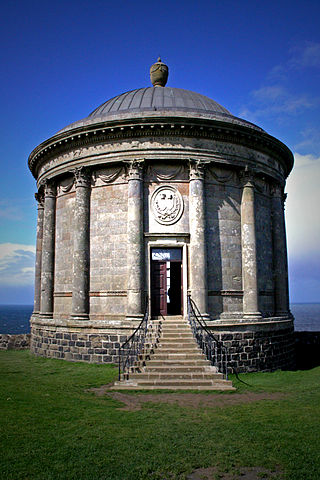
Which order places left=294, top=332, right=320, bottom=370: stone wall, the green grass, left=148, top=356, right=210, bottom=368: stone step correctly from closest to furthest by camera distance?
the green grass → left=148, top=356, right=210, bottom=368: stone step → left=294, top=332, right=320, bottom=370: stone wall

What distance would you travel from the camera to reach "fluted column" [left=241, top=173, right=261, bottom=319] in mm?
17547

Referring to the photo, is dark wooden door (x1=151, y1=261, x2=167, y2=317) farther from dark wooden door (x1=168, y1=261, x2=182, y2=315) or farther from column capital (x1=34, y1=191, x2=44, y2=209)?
column capital (x1=34, y1=191, x2=44, y2=209)

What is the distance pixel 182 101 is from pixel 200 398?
14.5 metres

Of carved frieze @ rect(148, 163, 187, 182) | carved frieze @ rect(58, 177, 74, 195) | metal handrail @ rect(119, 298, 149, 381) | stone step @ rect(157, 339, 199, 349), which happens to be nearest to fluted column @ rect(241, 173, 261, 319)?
carved frieze @ rect(148, 163, 187, 182)

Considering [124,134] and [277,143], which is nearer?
[124,134]

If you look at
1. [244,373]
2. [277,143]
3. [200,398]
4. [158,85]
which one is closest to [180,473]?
[200,398]

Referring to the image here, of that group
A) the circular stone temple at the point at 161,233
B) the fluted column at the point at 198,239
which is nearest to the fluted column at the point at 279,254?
the circular stone temple at the point at 161,233

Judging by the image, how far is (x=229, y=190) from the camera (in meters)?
18.2

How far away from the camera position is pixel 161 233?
56.1ft

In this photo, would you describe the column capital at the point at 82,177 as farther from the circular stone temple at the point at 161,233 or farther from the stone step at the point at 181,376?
the stone step at the point at 181,376

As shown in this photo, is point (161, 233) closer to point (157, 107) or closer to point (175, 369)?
point (157, 107)

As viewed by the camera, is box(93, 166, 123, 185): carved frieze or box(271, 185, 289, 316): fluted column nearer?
box(93, 166, 123, 185): carved frieze

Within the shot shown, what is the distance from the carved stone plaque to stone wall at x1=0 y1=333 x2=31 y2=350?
10.8 m

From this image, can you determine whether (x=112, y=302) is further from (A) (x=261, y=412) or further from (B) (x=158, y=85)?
(B) (x=158, y=85)
